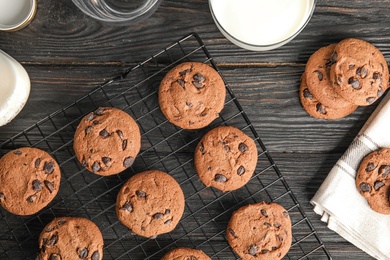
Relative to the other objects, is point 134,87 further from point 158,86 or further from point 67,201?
point 67,201

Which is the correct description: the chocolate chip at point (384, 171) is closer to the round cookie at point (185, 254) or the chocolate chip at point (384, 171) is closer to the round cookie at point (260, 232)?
the round cookie at point (260, 232)

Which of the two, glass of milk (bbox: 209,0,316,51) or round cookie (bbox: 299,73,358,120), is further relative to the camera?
round cookie (bbox: 299,73,358,120)

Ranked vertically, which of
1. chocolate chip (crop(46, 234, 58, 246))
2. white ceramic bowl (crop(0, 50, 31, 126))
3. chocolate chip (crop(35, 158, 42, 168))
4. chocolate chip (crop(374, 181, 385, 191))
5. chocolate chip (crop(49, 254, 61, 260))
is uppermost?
white ceramic bowl (crop(0, 50, 31, 126))

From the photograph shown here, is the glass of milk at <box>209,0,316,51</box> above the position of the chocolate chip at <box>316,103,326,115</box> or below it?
above

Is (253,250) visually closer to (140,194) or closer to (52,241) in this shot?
(140,194)

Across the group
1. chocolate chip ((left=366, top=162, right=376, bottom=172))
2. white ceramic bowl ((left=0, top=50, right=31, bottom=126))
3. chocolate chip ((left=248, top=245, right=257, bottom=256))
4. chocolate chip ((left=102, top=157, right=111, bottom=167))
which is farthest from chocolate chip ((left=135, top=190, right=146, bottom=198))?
chocolate chip ((left=366, top=162, right=376, bottom=172))

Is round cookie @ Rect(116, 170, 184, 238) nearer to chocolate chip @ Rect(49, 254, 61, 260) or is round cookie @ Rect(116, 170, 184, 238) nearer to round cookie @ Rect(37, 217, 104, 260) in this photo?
round cookie @ Rect(37, 217, 104, 260)
